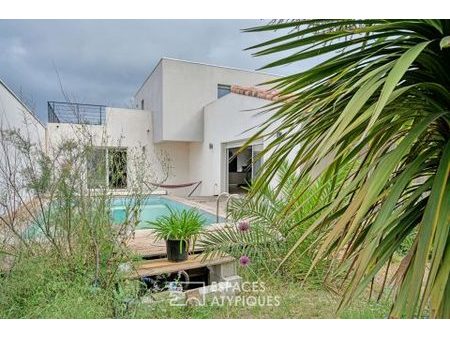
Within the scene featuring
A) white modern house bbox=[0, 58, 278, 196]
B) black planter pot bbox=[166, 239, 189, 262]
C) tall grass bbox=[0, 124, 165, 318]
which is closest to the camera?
tall grass bbox=[0, 124, 165, 318]

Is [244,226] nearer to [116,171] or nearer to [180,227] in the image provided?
[180,227]

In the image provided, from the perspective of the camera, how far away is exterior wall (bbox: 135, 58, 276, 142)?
47.4 ft

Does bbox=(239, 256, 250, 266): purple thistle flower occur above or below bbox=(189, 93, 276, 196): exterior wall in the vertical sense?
below

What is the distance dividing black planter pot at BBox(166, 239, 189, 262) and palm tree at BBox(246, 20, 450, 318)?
308 centimetres

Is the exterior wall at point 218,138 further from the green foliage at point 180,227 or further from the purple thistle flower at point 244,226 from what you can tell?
the purple thistle flower at point 244,226

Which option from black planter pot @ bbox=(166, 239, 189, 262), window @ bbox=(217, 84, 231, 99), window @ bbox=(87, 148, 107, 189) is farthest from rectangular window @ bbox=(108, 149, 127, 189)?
window @ bbox=(217, 84, 231, 99)

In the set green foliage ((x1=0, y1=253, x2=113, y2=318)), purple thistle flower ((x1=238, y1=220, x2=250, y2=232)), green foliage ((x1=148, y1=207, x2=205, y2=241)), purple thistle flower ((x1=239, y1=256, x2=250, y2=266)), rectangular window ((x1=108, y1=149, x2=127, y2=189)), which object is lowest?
green foliage ((x1=0, y1=253, x2=113, y2=318))

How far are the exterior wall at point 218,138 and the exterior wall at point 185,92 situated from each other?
680 millimetres

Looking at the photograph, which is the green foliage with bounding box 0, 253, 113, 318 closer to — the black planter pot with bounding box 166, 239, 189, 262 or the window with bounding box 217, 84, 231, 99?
the black planter pot with bounding box 166, 239, 189, 262

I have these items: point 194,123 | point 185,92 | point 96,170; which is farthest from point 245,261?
point 185,92

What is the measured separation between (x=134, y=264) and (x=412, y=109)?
3795 millimetres

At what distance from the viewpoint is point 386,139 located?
1.55 metres

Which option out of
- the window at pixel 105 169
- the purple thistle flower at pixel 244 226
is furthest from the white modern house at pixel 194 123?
the purple thistle flower at pixel 244 226
